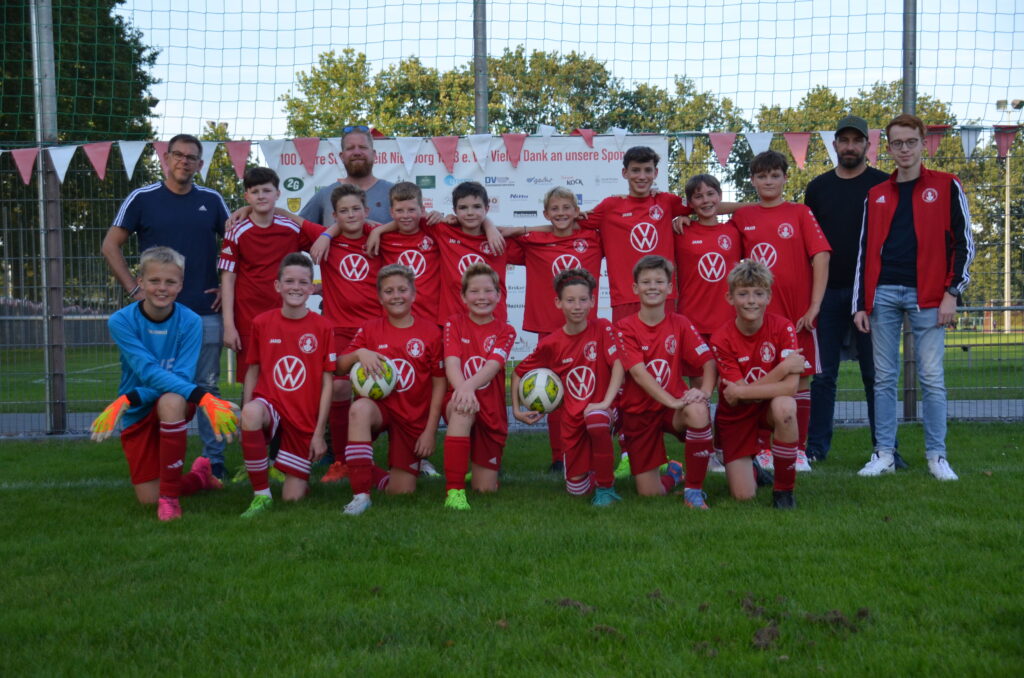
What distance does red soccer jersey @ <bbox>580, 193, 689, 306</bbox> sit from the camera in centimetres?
580

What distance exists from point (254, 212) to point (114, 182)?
2793mm

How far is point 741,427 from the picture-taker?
482 cm

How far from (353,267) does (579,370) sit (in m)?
1.64

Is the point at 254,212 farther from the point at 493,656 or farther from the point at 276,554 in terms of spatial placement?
the point at 493,656

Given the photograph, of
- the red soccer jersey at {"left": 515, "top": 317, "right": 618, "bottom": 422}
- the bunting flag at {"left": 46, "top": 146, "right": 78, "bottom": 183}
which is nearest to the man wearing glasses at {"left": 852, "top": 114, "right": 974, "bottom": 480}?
the red soccer jersey at {"left": 515, "top": 317, "right": 618, "bottom": 422}

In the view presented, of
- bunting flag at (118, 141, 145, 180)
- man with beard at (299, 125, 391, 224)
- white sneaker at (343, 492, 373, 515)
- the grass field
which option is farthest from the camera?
bunting flag at (118, 141, 145, 180)

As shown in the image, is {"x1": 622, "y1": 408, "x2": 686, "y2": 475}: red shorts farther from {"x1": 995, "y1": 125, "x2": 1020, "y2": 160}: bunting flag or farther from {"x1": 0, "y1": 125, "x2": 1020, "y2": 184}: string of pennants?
{"x1": 995, "y1": 125, "x2": 1020, "y2": 160}: bunting flag

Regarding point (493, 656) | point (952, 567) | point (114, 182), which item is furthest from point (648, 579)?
point (114, 182)

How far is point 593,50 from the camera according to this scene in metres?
8.01

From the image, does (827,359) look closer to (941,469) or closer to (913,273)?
(913,273)

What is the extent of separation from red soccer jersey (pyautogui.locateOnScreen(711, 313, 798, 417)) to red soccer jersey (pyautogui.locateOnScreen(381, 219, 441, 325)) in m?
1.87

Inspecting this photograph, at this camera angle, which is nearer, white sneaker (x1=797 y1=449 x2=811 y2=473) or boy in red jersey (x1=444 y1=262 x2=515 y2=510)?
boy in red jersey (x1=444 y1=262 x2=515 y2=510)

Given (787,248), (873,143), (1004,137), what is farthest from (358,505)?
(1004,137)

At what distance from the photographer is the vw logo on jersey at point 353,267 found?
5.73 meters
